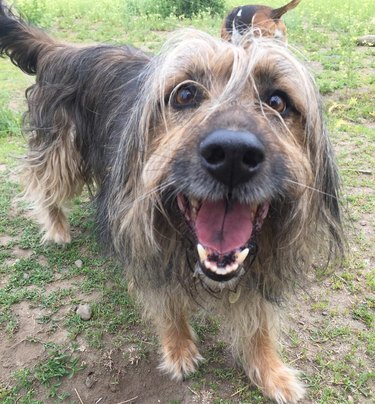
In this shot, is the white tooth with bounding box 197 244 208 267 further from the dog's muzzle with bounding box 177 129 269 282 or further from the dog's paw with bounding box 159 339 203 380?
the dog's paw with bounding box 159 339 203 380

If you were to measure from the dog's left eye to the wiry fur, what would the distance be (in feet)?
0.10

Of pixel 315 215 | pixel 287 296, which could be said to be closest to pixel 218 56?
pixel 315 215

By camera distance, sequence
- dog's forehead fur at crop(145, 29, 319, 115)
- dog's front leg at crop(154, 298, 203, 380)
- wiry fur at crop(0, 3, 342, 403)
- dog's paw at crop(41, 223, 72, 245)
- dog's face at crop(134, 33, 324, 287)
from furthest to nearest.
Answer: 1. dog's paw at crop(41, 223, 72, 245)
2. dog's front leg at crop(154, 298, 203, 380)
3. dog's forehead fur at crop(145, 29, 319, 115)
4. wiry fur at crop(0, 3, 342, 403)
5. dog's face at crop(134, 33, 324, 287)

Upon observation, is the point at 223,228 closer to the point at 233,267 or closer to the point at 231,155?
the point at 233,267

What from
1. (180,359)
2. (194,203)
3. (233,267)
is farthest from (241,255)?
(180,359)

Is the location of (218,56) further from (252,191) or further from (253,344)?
(253,344)

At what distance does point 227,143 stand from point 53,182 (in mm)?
2384

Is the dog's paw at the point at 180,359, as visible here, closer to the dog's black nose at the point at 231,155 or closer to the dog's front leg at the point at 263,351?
the dog's front leg at the point at 263,351

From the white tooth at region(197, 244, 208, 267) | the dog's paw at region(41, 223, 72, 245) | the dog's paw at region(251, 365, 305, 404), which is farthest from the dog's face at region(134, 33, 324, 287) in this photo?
the dog's paw at region(41, 223, 72, 245)

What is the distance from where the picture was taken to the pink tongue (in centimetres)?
187

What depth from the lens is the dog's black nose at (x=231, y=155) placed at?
1584 millimetres

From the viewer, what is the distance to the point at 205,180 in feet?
5.58

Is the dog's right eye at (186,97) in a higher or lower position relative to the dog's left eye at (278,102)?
lower

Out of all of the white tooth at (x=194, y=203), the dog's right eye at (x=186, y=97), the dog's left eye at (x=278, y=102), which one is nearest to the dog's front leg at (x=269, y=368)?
the white tooth at (x=194, y=203)
